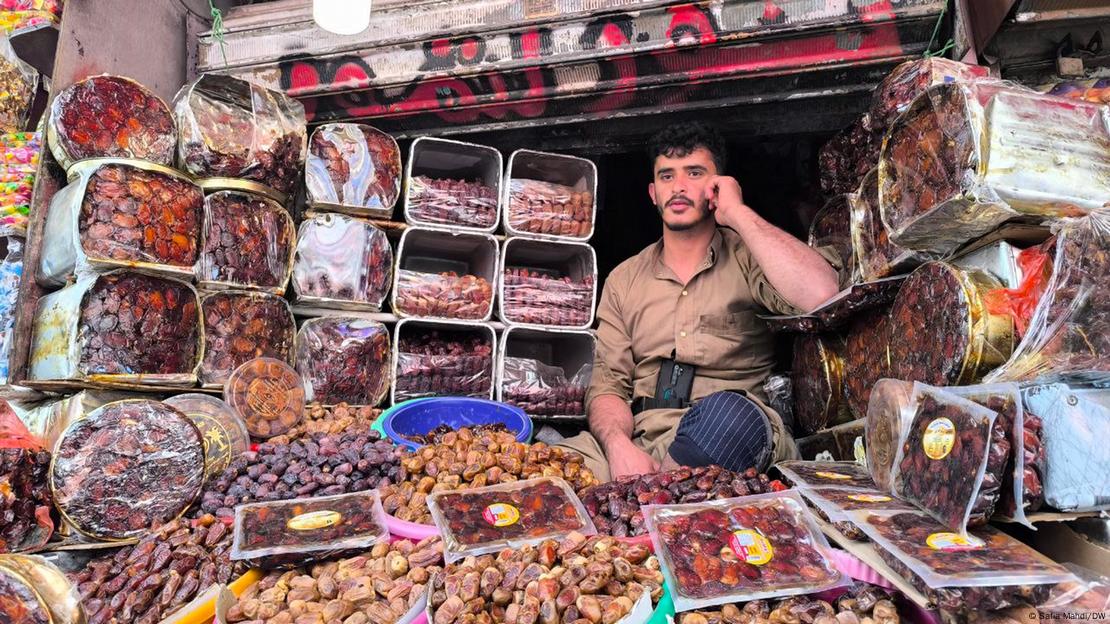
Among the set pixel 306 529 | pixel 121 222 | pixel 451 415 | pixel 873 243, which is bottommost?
pixel 306 529

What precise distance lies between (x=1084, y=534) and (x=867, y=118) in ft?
4.92

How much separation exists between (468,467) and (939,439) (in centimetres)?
124

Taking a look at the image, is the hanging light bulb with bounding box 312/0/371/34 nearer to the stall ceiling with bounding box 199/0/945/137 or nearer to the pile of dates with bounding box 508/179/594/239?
the stall ceiling with bounding box 199/0/945/137

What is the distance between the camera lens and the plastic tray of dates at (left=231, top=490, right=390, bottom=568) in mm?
1687

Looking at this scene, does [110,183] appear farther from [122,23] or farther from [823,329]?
[823,329]

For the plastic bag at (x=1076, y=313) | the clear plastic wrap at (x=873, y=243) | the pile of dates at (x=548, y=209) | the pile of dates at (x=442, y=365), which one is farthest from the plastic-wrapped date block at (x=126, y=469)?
the plastic bag at (x=1076, y=313)

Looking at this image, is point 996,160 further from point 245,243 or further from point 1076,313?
point 245,243

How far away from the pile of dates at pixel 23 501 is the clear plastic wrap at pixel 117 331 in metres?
0.35

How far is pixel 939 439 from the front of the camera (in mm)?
1511

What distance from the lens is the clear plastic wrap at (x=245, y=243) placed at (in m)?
2.78

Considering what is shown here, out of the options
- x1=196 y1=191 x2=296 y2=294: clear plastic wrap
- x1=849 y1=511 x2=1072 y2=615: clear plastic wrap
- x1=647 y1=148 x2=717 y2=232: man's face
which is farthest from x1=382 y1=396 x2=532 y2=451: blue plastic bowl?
x1=849 y1=511 x2=1072 y2=615: clear plastic wrap

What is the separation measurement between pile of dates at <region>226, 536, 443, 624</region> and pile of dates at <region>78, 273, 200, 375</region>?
119cm

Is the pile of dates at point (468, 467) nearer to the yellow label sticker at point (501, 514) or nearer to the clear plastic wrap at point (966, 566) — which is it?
the yellow label sticker at point (501, 514)

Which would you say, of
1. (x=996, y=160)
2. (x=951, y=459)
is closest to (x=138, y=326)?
(x=951, y=459)
